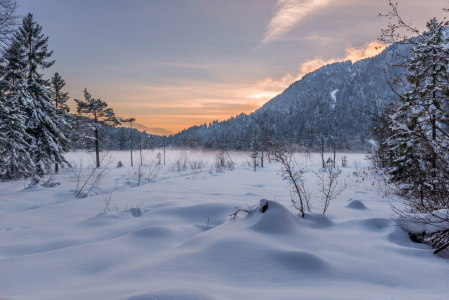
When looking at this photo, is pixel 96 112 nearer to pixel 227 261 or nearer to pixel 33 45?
pixel 33 45

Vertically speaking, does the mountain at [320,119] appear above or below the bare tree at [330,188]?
above

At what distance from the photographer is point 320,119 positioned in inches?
4306

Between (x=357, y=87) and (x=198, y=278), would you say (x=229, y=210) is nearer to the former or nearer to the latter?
(x=198, y=278)

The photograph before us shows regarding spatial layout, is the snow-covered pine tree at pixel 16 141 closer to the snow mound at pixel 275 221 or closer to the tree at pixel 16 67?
the tree at pixel 16 67

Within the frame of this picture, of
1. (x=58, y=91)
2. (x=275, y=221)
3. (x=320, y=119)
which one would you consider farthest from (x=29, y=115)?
(x=320, y=119)

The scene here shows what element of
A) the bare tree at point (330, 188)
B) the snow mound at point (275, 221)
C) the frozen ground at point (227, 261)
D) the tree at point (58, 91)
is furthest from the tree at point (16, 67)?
the bare tree at point (330, 188)

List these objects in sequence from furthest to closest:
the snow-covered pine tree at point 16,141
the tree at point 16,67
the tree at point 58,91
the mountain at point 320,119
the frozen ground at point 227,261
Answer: the mountain at point 320,119, the tree at point 58,91, the tree at point 16,67, the snow-covered pine tree at point 16,141, the frozen ground at point 227,261

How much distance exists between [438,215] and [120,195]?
684 cm

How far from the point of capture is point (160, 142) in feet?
391

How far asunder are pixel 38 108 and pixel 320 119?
381ft

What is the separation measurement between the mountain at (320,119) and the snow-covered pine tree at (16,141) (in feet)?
146

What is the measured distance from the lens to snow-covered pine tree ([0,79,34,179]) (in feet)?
38.3

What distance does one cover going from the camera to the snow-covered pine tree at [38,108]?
13.3m

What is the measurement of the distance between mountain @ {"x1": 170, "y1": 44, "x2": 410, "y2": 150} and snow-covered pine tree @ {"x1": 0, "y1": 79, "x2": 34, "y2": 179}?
146ft
